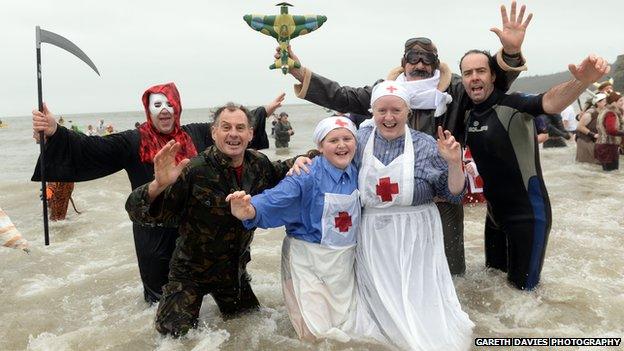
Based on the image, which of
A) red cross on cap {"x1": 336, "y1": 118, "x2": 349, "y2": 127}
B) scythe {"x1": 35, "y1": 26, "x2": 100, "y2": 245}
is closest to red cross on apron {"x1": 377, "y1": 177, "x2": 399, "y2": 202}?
red cross on cap {"x1": 336, "y1": 118, "x2": 349, "y2": 127}

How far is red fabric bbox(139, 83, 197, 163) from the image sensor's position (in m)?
3.57

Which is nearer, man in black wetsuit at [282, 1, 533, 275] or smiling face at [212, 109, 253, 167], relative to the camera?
smiling face at [212, 109, 253, 167]

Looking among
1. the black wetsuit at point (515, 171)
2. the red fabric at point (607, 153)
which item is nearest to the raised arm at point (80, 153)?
the black wetsuit at point (515, 171)

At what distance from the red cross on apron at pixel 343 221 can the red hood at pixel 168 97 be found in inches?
56.2

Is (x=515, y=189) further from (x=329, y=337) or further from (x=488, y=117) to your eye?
(x=329, y=337)

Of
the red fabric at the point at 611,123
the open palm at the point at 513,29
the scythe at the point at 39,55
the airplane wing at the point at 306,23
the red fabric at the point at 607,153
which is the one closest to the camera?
the open palm at the point at 513,29

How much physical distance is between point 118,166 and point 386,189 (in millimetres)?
1998

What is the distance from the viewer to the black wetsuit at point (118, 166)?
3527mm

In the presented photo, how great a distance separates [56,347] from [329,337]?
1975 millimetres

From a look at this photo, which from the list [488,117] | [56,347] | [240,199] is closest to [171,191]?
[240,199]

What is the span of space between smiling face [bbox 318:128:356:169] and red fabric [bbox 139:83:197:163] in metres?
1.11

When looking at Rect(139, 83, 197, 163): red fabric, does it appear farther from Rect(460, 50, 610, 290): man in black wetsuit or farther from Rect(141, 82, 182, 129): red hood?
Rect(460, 50, 610, 290): man in black wetsuit

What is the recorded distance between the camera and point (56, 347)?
3529mm

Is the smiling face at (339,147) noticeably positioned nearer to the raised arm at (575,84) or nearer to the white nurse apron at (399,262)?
the white nurse apron at (399,262)
